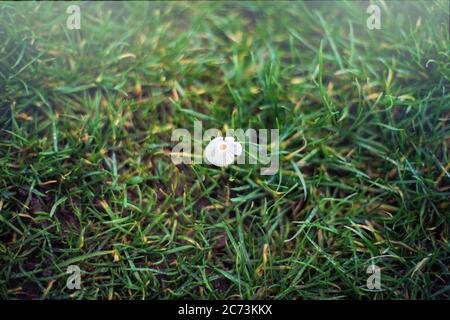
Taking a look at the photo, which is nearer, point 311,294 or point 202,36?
point 311,294

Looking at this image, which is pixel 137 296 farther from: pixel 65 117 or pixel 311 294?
pixel 65 117

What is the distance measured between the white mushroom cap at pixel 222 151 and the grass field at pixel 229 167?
0.04m

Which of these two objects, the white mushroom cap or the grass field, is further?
the white mushroom cap

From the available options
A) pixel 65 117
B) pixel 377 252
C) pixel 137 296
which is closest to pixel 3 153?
pixel 65 117

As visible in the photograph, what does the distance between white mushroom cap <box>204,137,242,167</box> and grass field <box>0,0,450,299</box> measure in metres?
0.04

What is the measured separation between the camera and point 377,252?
194 cm

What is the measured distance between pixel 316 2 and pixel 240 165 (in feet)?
2.78

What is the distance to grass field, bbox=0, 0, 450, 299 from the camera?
75.8 inches

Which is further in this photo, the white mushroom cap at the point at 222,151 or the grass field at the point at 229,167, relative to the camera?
the white mushroom cap at the point at 222,151

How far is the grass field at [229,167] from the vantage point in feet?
6.32

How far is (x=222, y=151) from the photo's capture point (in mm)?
2033

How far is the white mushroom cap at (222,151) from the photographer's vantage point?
6.65 feet

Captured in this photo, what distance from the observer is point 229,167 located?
2033 millimetres

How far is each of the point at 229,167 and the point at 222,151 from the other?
7cm
